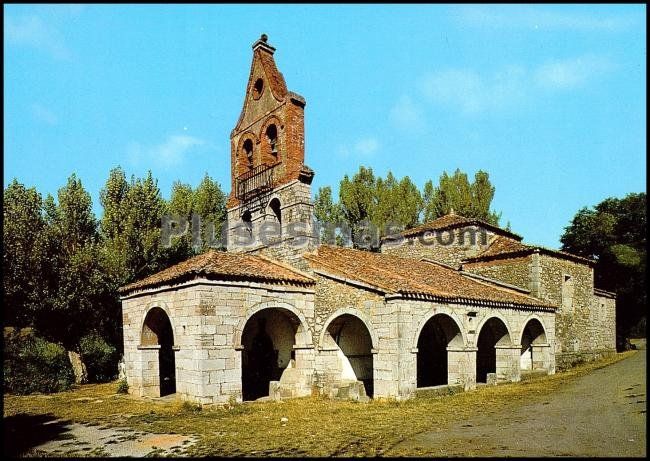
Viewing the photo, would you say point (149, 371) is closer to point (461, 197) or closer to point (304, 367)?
point (304, 367)

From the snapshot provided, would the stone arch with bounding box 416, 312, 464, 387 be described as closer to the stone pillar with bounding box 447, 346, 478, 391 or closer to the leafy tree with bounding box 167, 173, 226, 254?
the stone pillar with bounding box 447, 346, 478, 391

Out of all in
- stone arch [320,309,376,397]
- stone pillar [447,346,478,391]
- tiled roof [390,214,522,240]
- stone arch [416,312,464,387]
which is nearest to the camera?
stone pillar [447,346,478,391]

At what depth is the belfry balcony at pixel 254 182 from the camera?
17.8 m

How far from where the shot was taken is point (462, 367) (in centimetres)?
1570

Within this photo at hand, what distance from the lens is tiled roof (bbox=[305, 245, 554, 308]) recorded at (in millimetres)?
14845

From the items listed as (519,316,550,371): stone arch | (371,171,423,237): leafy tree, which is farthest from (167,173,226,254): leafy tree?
(519,316,550,371): stone arch

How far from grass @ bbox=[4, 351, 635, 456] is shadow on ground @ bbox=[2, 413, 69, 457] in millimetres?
556

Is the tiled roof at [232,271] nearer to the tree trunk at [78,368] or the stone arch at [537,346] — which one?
the tree trunk at [78,368]

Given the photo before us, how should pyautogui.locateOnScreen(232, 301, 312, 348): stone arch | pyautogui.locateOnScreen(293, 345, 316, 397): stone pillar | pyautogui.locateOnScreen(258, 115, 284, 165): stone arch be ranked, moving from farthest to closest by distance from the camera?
pyautogui.locateOnScreen(258, 115, 284, 165): stone arch, pyautogui.locateOnScreen(293, 345, 316, 397): stone pillar, pyautogui.locateOnScreen(232, 301, 312, 348): stone arch

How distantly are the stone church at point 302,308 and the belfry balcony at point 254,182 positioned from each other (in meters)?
0.05

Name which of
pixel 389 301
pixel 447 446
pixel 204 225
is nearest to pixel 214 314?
pixel 389 301

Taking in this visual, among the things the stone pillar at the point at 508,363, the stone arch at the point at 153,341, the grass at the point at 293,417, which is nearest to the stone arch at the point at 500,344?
the stone pillar at the point at 508,363

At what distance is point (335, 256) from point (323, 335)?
3384 mm

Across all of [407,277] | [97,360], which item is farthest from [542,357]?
[97,360]
